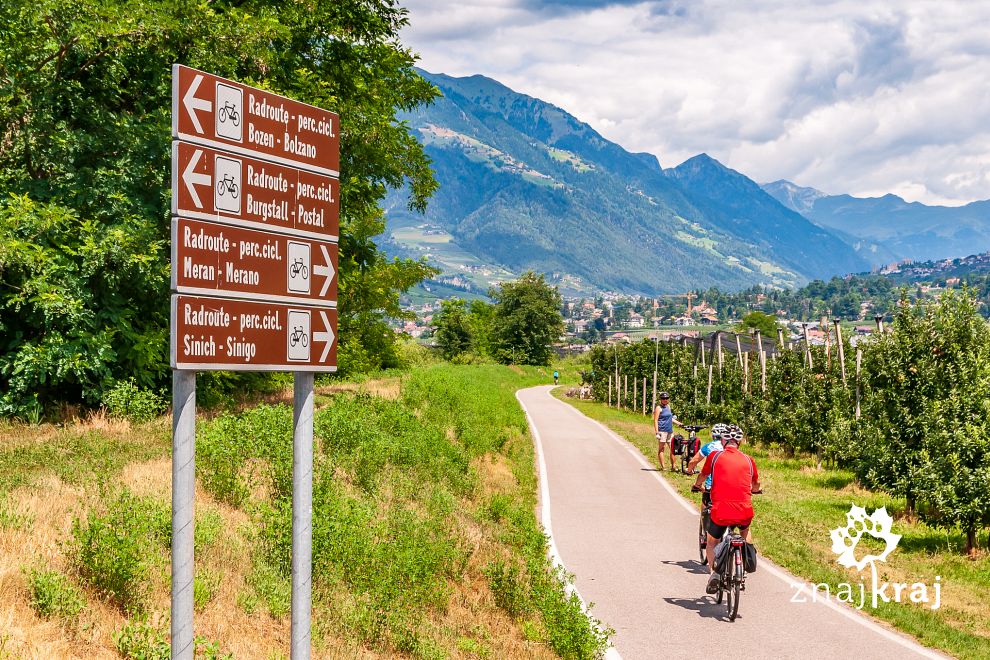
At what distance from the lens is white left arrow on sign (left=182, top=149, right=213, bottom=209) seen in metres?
4.05

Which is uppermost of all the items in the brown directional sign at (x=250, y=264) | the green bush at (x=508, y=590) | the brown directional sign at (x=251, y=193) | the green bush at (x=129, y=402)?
the brown directional sign at (x=251, y=193)

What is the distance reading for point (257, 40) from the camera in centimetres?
1430

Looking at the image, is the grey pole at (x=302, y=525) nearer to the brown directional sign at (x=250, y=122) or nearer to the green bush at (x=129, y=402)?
the brown directional sign at (x=250, y=122)

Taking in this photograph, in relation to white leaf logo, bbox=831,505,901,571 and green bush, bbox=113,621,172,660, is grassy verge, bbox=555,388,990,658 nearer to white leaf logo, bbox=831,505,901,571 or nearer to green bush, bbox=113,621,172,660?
white leaf logo, bbox=831,505,901,571

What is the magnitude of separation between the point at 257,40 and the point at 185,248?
11.6 meters

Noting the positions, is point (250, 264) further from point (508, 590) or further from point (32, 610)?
point (508, 590)

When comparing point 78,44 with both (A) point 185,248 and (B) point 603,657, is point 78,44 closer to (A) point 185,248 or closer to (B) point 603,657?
(A) point 185,248

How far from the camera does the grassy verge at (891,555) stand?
28.8 ft

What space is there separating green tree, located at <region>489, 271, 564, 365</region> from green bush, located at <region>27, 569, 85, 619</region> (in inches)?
3753

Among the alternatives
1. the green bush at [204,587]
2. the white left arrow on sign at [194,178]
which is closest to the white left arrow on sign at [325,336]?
the white left arrow on sign at [194,178]

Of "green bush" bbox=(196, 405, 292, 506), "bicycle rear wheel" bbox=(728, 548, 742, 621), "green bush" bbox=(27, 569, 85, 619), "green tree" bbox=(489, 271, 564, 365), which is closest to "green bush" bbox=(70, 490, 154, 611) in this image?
"green bush" bbox=(27, 569, 85, 619)

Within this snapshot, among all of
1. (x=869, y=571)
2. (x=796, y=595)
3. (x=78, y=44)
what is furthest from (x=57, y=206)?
(x=869, y=571)

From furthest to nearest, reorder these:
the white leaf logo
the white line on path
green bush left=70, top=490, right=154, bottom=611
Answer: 1. the white leaf logo
2. the white line on path
3. green bush left=70, top=490, right=154, bottom=611

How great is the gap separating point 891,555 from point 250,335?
1226 centimetres
